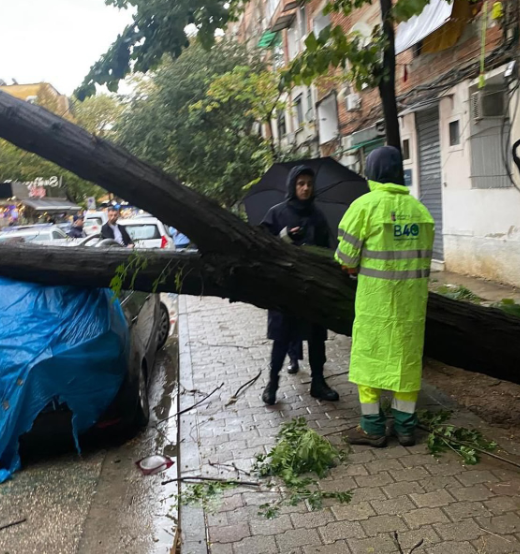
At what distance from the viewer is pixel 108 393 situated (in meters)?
4.29

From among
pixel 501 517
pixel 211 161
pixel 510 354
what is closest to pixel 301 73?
pixel 510 354

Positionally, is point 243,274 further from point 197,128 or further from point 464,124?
point 197,128

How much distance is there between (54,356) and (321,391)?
225cm

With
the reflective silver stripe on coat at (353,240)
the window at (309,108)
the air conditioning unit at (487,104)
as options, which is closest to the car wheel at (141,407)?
the reflective silver stripe on coat at (353,240)

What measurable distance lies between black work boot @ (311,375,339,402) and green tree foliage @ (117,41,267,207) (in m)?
10.9

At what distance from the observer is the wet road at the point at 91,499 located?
11.1 ft

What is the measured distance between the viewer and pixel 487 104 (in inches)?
378

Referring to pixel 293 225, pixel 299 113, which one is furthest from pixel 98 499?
pixel 299 113

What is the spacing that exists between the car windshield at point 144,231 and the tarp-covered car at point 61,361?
432 inches

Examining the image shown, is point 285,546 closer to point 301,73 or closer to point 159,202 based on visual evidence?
point 159,202

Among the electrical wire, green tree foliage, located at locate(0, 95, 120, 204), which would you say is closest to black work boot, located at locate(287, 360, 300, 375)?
the electrical wire

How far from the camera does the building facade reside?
877 cm

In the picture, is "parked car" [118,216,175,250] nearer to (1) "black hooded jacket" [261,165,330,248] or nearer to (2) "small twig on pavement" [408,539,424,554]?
(1) "black hooded jacket" [261,165,330,248]

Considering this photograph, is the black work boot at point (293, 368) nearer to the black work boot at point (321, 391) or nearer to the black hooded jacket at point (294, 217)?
the black work boot at point (321, 391)
